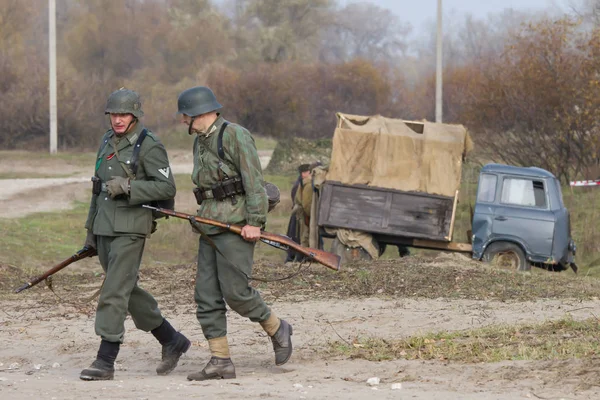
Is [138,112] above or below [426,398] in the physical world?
above

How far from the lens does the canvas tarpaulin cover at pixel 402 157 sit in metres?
16.0

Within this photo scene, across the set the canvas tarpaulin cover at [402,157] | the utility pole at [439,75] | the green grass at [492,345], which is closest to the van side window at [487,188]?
the canvas tarpaulin cover at [402,157]

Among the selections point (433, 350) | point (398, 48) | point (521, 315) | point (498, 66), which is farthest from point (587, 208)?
point (398, 48)

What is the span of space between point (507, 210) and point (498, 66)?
12.7 m

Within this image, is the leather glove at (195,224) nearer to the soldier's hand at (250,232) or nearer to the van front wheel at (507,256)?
the soldier's hand at (250,232)

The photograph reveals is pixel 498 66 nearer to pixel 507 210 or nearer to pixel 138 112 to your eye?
pixel 507 210

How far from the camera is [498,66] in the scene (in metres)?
28.1

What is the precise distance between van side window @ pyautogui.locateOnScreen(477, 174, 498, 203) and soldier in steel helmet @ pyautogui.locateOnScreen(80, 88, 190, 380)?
934 cm

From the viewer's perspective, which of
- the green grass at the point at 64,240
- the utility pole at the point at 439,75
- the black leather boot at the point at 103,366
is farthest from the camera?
the utility pole at the point at 439,75

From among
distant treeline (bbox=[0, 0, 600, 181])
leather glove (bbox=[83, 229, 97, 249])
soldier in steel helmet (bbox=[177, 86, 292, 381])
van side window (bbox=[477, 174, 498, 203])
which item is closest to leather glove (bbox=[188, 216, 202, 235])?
soldier in steel helmet (bbox=[177, 86, 292, 381])

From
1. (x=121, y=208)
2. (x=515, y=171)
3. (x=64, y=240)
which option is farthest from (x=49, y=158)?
(x=121, y=208)

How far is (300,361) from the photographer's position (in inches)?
311

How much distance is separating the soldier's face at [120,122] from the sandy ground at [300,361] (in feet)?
5.47

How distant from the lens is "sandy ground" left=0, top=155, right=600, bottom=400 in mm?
6633
